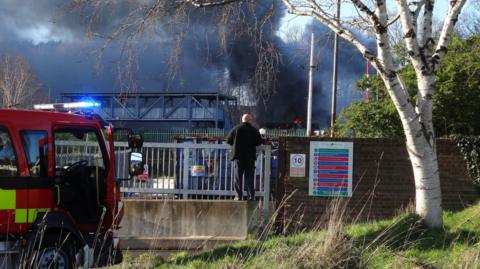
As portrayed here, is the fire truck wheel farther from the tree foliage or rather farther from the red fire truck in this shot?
the tree foliage

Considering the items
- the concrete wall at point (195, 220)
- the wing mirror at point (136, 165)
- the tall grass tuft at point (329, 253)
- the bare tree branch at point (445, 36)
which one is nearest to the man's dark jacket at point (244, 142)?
the concrete wall at point (195, 220)

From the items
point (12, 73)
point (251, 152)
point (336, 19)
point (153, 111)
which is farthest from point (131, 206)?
point (153, 111)

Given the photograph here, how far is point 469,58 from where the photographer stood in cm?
1318

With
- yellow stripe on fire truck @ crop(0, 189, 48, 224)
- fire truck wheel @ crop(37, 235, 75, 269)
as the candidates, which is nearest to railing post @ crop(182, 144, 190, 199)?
fire truck wheel @ crop(37, 235, 75, 269)

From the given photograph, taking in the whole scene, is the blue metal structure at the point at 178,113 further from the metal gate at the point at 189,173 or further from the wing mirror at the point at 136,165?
the wing mirror at the point at 136,165

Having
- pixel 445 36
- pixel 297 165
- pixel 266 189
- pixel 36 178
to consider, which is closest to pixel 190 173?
pixel 266 189

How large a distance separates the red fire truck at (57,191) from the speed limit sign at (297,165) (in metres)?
3.67

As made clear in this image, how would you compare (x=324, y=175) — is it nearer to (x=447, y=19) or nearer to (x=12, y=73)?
(x=447, y=19)

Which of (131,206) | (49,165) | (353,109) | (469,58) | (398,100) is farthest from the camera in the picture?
(353,109)

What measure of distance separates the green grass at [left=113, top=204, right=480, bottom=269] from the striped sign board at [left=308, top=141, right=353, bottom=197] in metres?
1.88

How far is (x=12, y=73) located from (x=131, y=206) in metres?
25.6

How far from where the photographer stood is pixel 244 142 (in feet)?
36.4

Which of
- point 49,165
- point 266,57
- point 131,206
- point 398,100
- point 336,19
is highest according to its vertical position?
point 336,19

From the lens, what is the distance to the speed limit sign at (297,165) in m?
11.2
